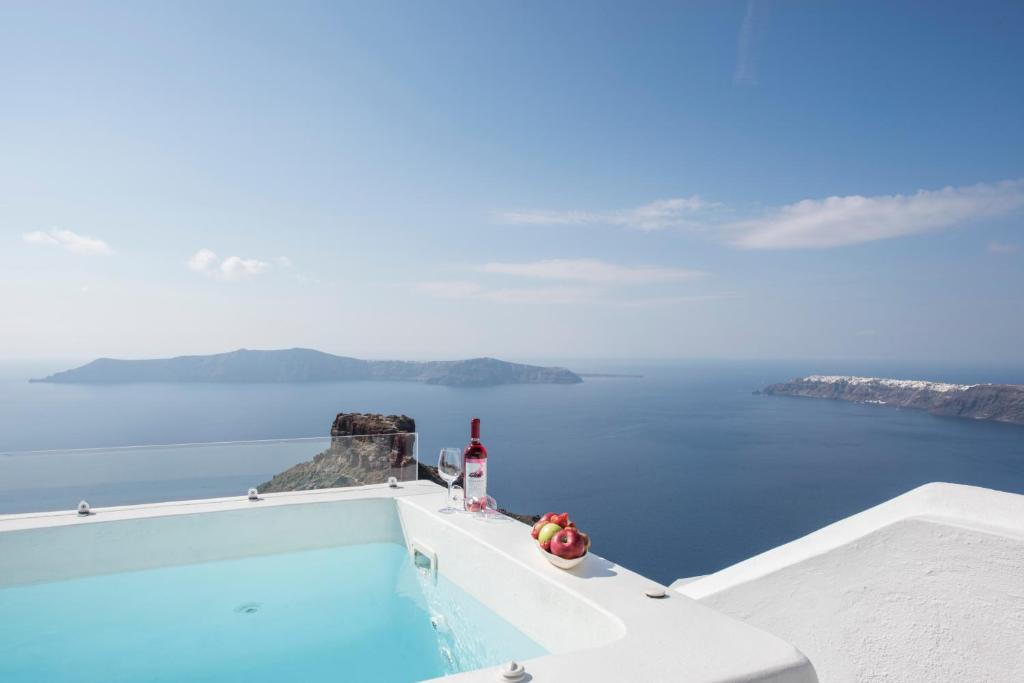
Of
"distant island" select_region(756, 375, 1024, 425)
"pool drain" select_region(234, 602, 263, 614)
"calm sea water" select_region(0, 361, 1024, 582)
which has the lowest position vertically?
"calm sea water" select_region(0, 361, 1024, 582)

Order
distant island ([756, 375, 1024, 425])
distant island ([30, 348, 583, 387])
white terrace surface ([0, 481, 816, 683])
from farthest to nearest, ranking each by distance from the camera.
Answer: distant island ([30, 348, 583, 387]) → distant island ([756, 375, 1024, 425]) → white terrace surface ([0, 481, 816, 683])

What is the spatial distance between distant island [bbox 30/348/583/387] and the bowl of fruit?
236 ft

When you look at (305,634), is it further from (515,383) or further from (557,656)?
(515,383)

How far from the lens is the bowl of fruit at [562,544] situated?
172 centimetres

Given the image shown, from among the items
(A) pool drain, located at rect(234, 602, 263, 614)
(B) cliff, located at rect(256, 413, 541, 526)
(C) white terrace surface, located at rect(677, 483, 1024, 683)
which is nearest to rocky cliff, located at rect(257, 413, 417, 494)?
(B) cliff, located at rect(256, 413, 541, 526)

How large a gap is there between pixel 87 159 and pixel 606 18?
653 inches

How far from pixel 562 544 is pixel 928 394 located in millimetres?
60028

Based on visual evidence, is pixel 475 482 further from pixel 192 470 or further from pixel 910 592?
pixel 910 592

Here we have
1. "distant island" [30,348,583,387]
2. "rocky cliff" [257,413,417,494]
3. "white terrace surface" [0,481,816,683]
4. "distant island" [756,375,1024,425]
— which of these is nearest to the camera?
"white terrace surface" [0,481,816,683]

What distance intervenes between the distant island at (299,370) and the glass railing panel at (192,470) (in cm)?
7055

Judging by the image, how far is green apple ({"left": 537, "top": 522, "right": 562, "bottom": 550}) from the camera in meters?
1.79

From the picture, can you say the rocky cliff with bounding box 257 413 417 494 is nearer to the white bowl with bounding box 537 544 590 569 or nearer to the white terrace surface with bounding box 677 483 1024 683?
the white bowl with bounding box 537 544 590 569

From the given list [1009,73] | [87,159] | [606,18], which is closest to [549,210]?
[606,18]

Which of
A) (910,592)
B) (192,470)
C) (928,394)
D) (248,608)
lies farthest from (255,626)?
(928,394)
